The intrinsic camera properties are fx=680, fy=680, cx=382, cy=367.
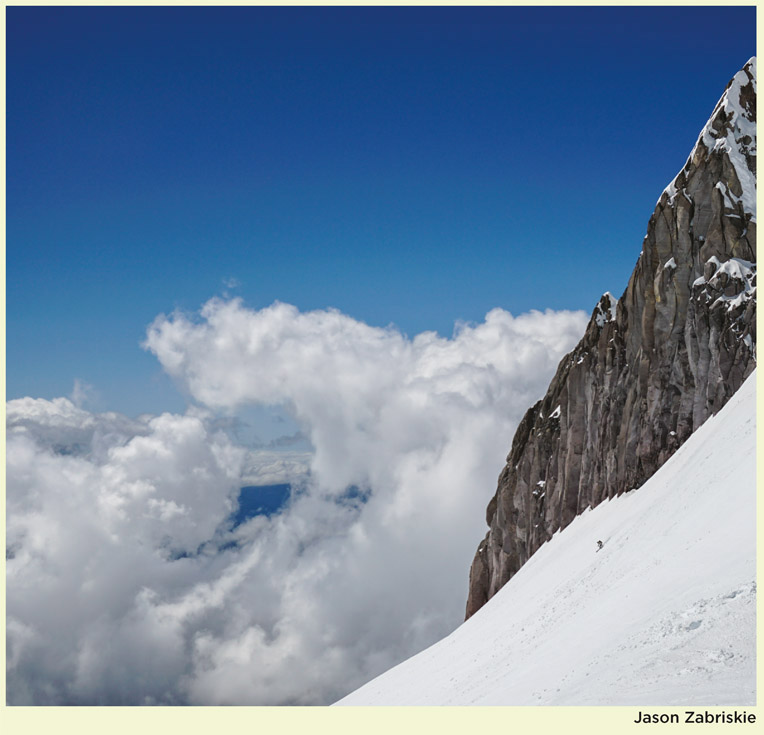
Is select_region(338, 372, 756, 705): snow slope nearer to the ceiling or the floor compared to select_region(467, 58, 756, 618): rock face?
nearer to the floor

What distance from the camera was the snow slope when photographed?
17203 millimetres

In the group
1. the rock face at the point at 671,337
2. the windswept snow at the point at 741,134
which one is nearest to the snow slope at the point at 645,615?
the rock face at the point at 671,337

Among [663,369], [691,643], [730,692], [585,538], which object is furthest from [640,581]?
[663,369]

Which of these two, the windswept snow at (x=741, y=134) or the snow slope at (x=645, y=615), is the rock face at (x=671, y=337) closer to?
the windswept snow at (x=741, y=134)

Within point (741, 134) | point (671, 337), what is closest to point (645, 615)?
point (671, 337)

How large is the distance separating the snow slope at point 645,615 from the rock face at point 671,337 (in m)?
3.99

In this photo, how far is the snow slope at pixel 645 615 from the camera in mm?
17203

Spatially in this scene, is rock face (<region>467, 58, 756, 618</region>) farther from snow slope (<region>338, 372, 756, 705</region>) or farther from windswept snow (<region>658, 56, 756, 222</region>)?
snow slope (<region>338, 372, 756, 705</region>)

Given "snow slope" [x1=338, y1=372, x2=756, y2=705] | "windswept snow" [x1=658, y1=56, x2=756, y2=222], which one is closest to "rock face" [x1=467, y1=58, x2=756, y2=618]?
"windswept snow" [x1=658, y1=56, x2=756, y2=222]

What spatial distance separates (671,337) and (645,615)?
107 ft

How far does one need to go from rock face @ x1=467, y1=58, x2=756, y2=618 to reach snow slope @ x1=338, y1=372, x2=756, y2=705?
3994 millimetres

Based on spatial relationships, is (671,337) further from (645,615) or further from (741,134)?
(645,615)

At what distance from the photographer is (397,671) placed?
42.0 metres
